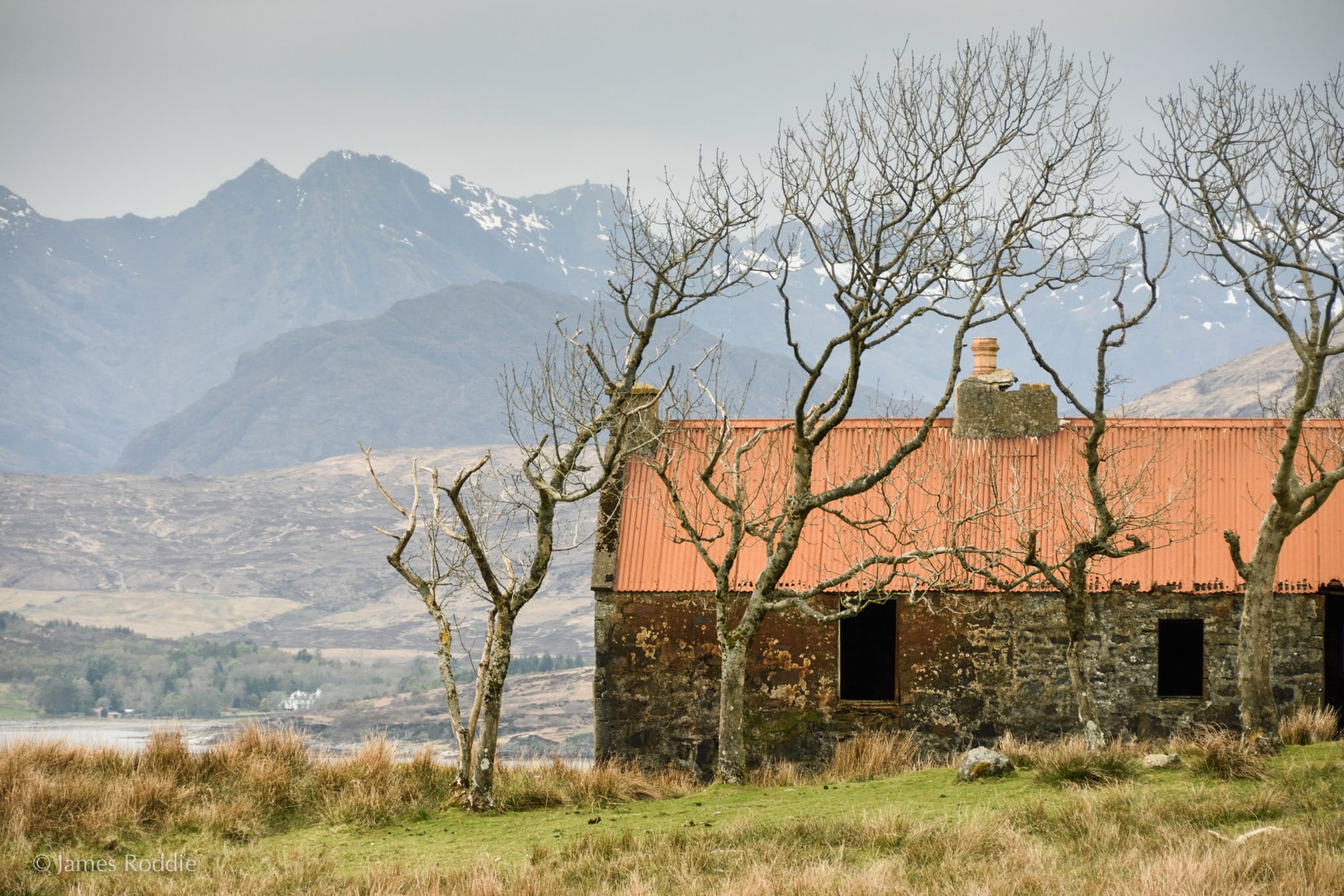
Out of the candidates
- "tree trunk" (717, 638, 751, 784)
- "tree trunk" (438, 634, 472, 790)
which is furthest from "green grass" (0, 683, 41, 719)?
"tree trunk" (717, 638, 751, 784)

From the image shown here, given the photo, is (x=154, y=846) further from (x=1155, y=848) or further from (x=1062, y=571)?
(x=1062, y=571)

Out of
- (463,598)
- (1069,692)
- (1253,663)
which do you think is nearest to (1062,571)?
(1069,692)

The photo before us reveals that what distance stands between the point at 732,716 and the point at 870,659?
778 cm

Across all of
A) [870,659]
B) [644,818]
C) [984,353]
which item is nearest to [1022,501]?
[984,353]

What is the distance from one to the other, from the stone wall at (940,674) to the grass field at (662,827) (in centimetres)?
282

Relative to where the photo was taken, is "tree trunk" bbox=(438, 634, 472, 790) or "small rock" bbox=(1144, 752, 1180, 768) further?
"tree trunk" bbox=(438, 634, 472, 790)

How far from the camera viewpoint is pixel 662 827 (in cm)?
1202

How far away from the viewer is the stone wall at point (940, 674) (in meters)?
17.9

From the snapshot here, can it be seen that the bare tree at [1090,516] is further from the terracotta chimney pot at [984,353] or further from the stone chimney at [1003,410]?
the terracotta chimney pot at [984,353]

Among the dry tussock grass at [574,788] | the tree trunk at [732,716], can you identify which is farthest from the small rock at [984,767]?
the dry tussock grass at [574,788]

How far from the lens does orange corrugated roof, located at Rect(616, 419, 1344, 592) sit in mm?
18266

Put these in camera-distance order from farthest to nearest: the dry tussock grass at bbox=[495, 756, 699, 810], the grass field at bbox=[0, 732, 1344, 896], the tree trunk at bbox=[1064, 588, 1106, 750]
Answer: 1. the tree trunk at bbox=[1064, 588, 1106, 750]
2. the dry tussock grass at bbox=[495, 756, 699, 810]
3. the grass field at bbox=[0, 732, 1344, 896]

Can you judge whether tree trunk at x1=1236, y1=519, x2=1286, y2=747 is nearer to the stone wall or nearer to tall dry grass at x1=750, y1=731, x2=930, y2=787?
the stone wall

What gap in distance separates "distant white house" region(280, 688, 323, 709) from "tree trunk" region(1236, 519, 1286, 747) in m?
131
